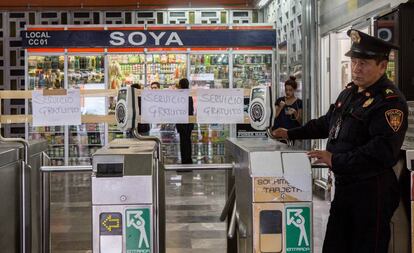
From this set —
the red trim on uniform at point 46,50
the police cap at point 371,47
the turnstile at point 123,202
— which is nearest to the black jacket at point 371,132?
the police cap at point 371,47

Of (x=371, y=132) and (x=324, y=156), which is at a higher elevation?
(x=371, y=132)

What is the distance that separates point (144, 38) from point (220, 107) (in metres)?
6.46

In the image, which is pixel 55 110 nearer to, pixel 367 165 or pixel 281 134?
pixel 281 134

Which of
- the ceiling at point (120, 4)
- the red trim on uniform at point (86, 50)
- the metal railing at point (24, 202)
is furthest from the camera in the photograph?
the ceiling at point (120, 4)

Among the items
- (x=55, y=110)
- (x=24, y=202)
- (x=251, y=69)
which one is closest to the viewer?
(x=24, y=202)

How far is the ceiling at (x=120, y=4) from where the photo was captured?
11188mm

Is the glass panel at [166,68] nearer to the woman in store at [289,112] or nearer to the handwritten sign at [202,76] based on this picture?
the handwritten sign at [202,76]

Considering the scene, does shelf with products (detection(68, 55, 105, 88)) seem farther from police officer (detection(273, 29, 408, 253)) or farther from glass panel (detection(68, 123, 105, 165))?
police officer (detection(273, 29, 408, 253))

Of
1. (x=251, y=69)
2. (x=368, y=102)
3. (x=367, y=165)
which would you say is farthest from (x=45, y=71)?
(x=367, y=165)

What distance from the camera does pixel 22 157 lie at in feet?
12.0

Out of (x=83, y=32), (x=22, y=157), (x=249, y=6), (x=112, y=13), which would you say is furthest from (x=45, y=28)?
(x=22, y=157)

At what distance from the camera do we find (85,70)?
10891mm

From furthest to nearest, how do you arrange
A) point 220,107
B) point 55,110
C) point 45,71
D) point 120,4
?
point 120,4
point 45,71
point 55,110
point 220,107

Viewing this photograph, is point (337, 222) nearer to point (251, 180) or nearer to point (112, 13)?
point (251, 180)
